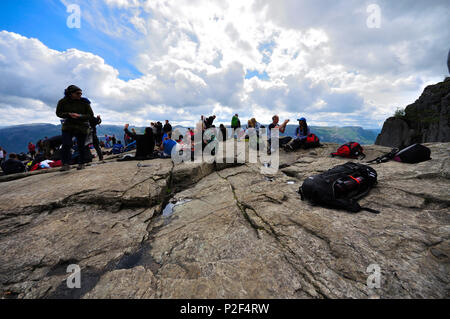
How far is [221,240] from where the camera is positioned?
12.1ft

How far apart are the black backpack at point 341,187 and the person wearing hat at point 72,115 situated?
8.90 metres

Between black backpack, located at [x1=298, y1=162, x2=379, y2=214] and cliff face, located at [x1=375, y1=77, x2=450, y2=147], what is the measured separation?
30513 millimetres

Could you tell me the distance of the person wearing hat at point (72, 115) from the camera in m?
6.20

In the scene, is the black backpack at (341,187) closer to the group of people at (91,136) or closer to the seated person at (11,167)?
the group of people at (91,136)

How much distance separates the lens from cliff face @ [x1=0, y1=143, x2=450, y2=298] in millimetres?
2520

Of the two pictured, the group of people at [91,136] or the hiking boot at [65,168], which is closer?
the group of people at [91,136]

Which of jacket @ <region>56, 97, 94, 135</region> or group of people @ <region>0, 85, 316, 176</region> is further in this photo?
group of people @ <region>0, 85, 316, 176</region>

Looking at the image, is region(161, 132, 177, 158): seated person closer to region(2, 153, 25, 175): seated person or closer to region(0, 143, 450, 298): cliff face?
region(0, 143, 450, 298): cliff face

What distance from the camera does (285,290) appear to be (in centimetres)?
239

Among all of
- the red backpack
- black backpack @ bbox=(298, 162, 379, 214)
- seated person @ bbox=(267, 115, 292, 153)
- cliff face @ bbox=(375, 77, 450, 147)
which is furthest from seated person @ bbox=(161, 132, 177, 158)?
cliff face @ bbox=(375, 77, 450, 147)

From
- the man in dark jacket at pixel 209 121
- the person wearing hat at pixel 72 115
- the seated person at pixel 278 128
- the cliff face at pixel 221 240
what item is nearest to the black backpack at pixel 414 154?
the cliff face at pixel 221 240

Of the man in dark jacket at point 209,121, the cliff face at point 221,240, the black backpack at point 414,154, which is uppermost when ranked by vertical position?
the man in dark jacket at point 209,121

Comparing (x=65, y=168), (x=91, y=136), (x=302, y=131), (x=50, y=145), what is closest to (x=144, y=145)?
(x=91, y=136)
